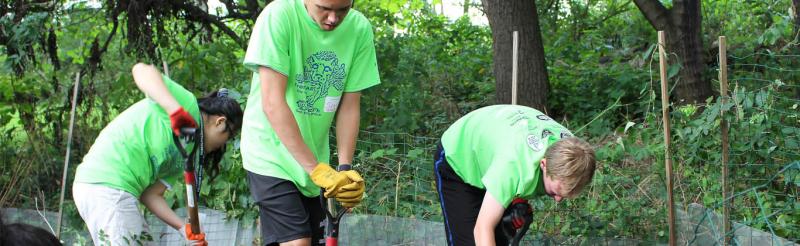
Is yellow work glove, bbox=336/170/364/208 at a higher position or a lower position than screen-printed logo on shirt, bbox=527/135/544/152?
lower

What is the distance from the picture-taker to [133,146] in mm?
3367

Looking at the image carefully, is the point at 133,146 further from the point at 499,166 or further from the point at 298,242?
the point at 499,166

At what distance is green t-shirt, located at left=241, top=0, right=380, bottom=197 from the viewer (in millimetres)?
2994

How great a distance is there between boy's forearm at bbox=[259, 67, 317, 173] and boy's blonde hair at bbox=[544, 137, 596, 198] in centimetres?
84

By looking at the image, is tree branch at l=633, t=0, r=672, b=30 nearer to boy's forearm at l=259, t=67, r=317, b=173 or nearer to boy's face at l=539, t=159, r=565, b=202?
boy's face at l=539, t=159, r=565, b=202

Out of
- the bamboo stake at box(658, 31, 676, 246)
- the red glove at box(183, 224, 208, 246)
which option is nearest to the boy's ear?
the red glove at box(183, 224, 208, 246)

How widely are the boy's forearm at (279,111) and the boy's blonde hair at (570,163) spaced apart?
836 mm

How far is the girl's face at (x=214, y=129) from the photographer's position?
11.2ft

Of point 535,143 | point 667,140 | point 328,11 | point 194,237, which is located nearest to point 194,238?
point 194,237

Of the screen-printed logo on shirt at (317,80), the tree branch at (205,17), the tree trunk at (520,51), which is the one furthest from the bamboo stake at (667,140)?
the tree branch at (205,17)

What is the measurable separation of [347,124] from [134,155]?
818mm

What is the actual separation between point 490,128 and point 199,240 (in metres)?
1.20

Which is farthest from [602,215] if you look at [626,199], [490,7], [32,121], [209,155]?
[32,121]

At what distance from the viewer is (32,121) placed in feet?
25.0
